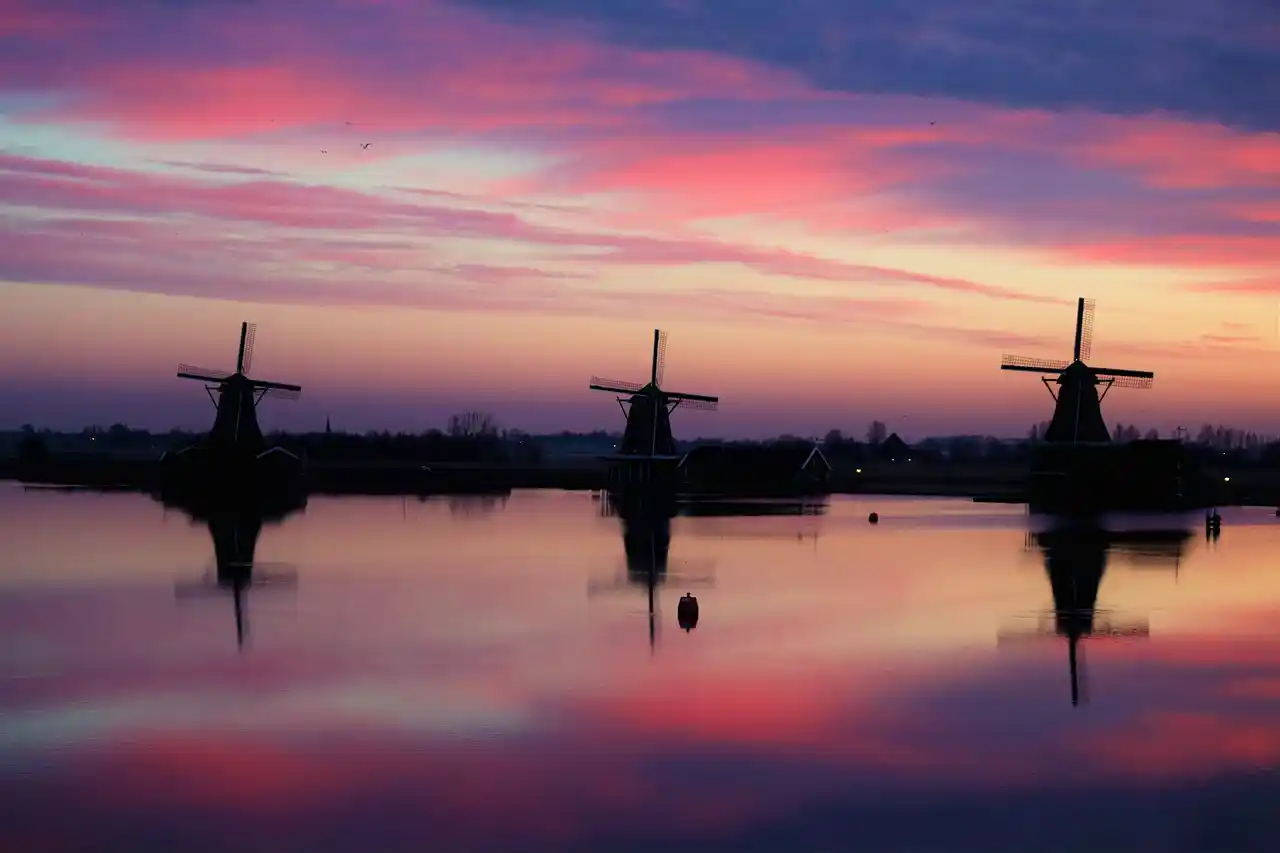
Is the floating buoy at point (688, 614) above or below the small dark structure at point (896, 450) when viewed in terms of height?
below

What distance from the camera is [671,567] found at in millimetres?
41344

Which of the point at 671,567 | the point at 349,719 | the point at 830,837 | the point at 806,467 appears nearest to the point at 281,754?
the point at 349,719

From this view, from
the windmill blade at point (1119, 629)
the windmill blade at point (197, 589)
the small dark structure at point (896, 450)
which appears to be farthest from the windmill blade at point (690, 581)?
the small dark structure at point (896, 450)

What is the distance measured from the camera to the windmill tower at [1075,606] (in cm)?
2756

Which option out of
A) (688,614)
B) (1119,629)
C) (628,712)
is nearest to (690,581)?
(688,614)

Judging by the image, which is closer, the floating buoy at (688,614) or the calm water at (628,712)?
the calm water at (628,712)

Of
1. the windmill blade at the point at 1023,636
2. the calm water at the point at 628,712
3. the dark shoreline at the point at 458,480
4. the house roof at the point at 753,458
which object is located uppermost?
the house roof at the point at 753,458

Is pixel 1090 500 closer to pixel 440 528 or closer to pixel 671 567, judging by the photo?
pixel 440 528

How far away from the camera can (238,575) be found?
126 ft

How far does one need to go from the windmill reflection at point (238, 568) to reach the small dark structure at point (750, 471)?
44.4 metres

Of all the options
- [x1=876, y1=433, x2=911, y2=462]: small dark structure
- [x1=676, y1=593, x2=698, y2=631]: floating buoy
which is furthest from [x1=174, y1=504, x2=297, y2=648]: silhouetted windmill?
[x1=876, y1=433, x2=911, y2=462]: small dark structure

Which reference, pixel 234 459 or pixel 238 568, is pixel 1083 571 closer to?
pixel 238 568

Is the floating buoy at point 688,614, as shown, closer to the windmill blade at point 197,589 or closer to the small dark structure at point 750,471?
the windmill blade at point 197,589

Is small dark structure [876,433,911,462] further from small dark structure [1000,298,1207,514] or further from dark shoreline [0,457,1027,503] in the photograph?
small dark structure [1000,298,1207,514]
